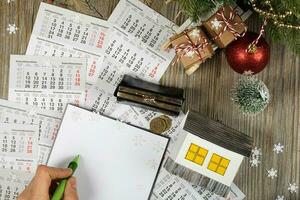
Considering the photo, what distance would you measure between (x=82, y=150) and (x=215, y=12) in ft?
1.49

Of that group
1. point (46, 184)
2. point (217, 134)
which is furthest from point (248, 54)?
point (46, 184)

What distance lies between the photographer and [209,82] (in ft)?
3.95

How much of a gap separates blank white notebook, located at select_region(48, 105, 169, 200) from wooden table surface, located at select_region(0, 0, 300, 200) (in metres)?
0.15

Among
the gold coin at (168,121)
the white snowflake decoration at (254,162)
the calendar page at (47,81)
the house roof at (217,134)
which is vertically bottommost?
the white snowflake decoration at (254,162)

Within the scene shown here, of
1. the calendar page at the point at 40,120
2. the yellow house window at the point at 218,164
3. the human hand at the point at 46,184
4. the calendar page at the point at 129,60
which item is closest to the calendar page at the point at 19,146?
the calendar page at the point at 40,120

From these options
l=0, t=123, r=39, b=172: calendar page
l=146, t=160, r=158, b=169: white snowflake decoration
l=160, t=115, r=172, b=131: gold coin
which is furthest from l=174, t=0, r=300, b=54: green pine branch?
l=0, t=123, r=39, b=172: calendar page

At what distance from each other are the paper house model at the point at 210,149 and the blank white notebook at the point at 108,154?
13 centimetres

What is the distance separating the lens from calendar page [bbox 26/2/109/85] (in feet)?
3.92

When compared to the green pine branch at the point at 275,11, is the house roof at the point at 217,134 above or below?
below

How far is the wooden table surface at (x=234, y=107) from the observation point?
120 cm

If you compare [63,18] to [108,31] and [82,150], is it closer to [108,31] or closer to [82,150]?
[108,31]

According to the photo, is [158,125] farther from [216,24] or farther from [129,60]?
[216,24]

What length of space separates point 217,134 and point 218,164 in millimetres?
65

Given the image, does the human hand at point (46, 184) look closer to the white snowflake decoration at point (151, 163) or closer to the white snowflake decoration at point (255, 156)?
the white snowflake decoration at point (151, 163)
